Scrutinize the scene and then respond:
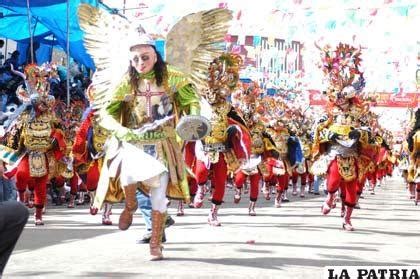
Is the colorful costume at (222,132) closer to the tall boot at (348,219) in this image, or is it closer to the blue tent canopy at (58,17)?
the tall boot at (348,219)

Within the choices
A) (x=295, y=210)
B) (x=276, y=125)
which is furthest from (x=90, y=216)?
(x=276, y=125)

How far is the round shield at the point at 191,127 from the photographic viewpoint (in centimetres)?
681

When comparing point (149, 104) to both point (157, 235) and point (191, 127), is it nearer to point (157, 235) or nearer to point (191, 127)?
point (191, 127)

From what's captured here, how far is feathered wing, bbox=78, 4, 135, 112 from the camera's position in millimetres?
7434

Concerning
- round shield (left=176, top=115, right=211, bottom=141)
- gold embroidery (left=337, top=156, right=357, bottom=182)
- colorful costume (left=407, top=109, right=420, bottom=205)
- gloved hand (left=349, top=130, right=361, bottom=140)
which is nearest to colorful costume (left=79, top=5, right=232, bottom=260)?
round shield (left=176, top=115, right=211, bottom=141)

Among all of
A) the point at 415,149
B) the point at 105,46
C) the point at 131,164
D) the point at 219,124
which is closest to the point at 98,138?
the point at 219,124

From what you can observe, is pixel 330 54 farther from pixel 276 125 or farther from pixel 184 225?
pixel 276 125

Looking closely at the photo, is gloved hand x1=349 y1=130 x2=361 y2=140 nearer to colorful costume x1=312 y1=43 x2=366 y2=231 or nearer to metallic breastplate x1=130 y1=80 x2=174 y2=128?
colorful costume x1=312 y1=43 x2=366 y2=231

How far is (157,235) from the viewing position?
7098 millimetres

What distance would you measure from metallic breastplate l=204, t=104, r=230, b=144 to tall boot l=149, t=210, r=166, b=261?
4.21 m

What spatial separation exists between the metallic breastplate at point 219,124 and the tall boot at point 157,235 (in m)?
4.21

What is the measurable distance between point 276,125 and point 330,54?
7189 mm

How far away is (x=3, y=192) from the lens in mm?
4734

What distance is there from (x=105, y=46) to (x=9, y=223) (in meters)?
3.30
